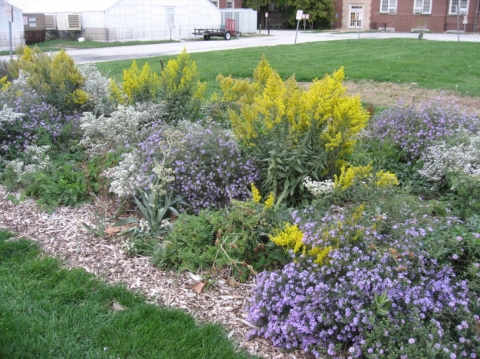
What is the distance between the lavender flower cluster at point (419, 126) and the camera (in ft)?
19.3

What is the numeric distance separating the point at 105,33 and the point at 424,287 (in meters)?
31.9

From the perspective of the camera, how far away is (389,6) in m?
49.3

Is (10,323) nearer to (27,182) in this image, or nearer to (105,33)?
(27,182)

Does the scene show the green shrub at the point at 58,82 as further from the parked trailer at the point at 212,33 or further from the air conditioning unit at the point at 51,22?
the air conditioning unit at the point at 51,22

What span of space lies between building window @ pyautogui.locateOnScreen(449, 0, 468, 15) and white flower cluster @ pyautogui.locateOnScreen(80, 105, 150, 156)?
44.6m

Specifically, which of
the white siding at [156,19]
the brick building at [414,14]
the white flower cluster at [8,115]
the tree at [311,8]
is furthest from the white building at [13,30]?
the tree at [311,8]

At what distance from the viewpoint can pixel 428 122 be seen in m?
6.18

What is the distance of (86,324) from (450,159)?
3.74 meters

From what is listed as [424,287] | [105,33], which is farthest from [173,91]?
[105,33]

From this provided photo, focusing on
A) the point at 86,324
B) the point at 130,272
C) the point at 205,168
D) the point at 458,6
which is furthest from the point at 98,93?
the point at 458,6

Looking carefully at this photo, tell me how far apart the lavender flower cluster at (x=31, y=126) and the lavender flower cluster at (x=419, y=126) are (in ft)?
13.2

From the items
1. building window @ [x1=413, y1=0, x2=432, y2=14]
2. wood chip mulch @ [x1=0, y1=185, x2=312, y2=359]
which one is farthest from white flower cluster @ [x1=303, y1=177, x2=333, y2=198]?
building window @ [x1=413, y1=0, x2=432, y2=14]

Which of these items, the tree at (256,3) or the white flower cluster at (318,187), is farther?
the tree at (256,3)

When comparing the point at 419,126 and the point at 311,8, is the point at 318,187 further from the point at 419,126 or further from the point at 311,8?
the point at 311,8
